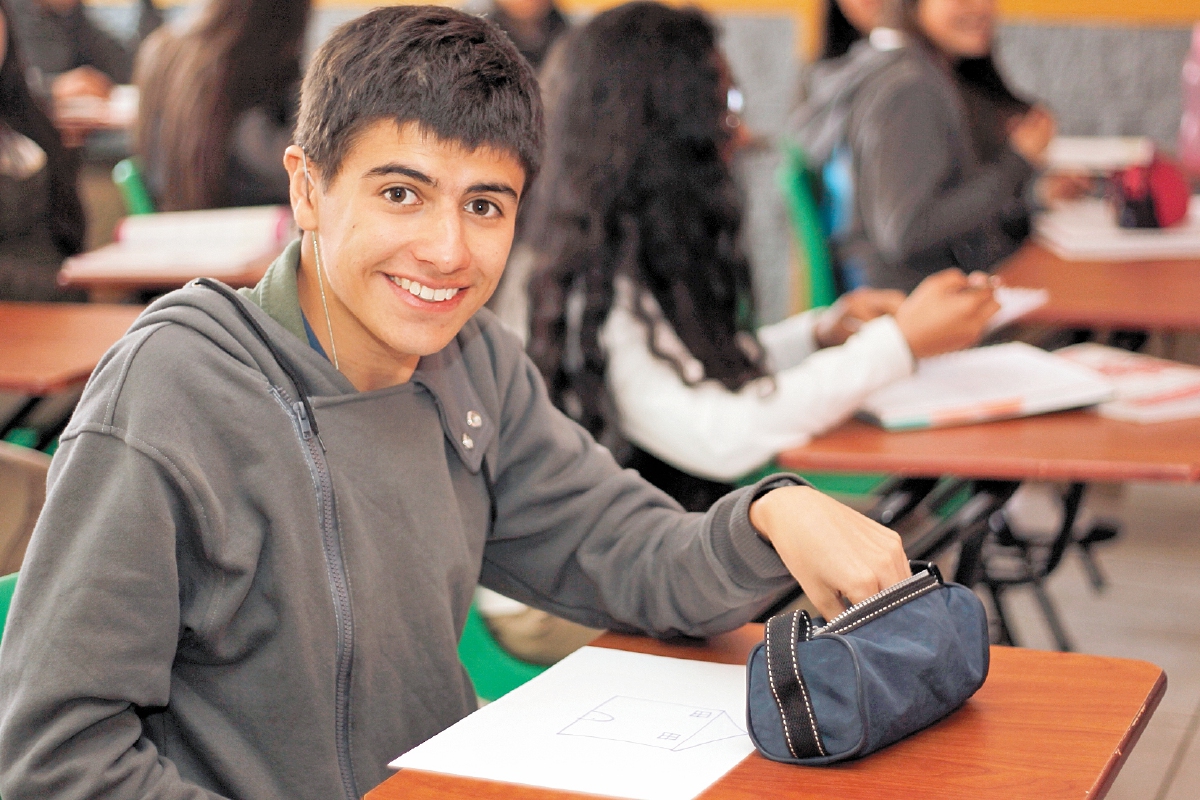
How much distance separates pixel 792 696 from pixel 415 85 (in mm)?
582

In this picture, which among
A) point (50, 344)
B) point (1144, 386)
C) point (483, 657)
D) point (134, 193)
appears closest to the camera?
point (483, 657)

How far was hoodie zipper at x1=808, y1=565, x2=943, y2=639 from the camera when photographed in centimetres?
102

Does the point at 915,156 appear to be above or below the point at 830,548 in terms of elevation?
above

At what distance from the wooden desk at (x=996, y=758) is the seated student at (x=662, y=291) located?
0.83m

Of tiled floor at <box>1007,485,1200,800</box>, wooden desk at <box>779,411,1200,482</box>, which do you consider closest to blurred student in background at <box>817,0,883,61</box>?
tiled floor at <box>1007,485,1200,800</box>

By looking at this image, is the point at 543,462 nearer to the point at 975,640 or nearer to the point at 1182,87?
the point at 975,640

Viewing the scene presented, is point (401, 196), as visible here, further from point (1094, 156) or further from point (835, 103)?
point (1094, 156)

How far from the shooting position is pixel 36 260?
316cm

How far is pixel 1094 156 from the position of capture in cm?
399

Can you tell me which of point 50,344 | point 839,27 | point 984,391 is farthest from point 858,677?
point 839,27

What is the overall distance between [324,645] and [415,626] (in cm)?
11

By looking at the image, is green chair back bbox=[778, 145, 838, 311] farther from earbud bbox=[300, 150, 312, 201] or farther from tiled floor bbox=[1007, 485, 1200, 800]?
earbud bbox=[300, 150, 312, 201]

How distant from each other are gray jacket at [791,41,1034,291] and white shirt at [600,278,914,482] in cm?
102

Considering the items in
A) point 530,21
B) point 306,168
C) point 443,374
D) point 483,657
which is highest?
Answer: point 530,21
